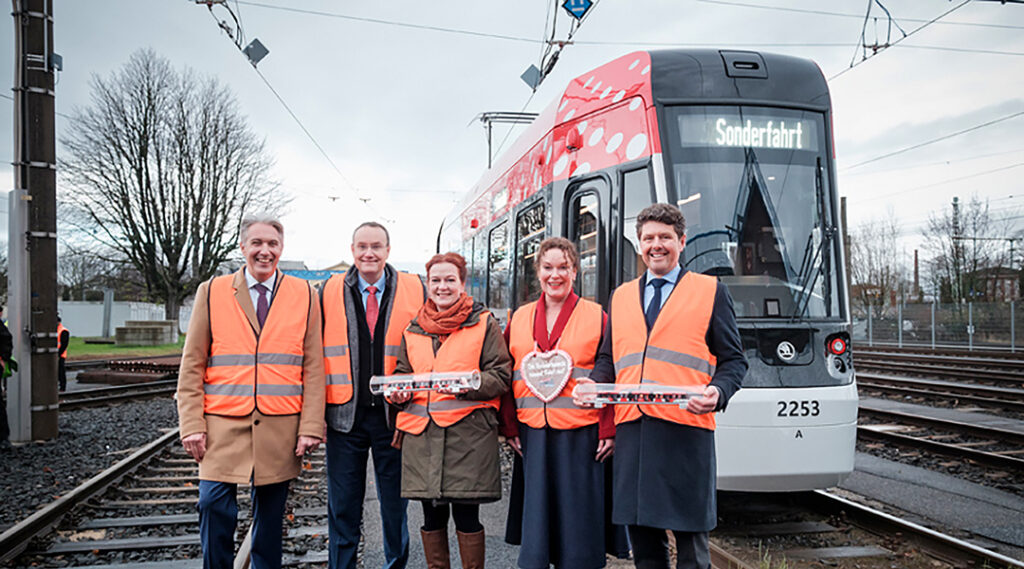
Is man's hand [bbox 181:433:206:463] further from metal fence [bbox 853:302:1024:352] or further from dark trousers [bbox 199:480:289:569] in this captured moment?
metal fence [bbox 853:302:1024:352]

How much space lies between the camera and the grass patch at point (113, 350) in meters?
26.2

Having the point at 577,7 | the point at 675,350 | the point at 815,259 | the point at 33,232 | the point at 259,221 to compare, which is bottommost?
the point at 675,350

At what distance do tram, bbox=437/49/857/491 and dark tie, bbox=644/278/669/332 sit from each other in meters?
1.73

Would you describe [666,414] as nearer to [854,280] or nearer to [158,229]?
[158,229]

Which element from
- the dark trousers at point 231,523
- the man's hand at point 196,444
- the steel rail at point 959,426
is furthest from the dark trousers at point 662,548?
the steel rail at point 959,426

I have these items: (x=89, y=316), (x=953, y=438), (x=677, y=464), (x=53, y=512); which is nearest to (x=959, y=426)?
(x=953, y=438)

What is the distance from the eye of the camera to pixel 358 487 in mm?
3967

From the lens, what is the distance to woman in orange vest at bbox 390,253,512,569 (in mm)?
3574

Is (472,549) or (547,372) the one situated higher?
(547,372)

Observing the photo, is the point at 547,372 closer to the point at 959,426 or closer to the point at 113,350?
the point at 959,426

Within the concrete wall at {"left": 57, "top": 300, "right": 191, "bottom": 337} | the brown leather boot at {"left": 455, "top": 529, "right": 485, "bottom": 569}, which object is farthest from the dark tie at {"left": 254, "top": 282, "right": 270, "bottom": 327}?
the concrete wall at {"left": 57, "top": 300, "right": 191, "bottom": 337}

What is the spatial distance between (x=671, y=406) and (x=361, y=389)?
1751mm

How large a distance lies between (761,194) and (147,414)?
35.7 feet

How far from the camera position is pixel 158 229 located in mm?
32281
